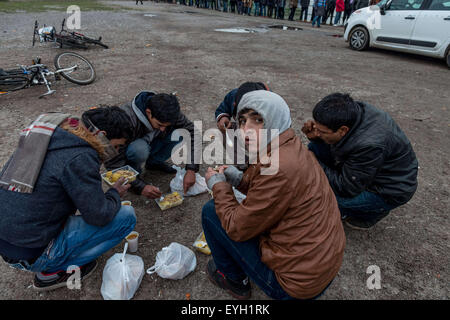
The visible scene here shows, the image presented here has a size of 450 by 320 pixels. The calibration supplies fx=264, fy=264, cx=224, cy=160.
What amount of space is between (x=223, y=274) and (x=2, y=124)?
4445mm

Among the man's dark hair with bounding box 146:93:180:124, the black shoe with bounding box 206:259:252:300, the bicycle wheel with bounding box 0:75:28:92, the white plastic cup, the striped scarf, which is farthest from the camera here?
the bicycle wheel with bounding box 0:75:28:92

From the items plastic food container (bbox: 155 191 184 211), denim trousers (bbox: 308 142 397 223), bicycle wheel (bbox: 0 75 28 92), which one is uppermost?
bicycle wheel (bbox: 0 75 28 92)

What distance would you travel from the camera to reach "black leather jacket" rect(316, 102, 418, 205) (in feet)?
7.11

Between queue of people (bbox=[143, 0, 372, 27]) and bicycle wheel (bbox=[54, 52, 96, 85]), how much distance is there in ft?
47.5

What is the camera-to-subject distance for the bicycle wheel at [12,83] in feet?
17.2

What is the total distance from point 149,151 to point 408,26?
906 centimetres

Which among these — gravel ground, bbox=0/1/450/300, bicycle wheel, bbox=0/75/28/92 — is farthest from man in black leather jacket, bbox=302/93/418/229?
bicycle wheel, bbox=0/75/28/92

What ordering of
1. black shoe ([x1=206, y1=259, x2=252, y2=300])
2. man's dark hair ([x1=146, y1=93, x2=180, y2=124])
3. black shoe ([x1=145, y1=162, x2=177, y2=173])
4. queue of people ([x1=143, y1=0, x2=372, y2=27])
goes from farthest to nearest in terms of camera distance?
queue of people ([x1=143, y1=0, x2=372, y2=27]) → black shoe ([x1=145, y1=162, x2=177, y2=173]) → man's dark hair ([x1=146, y1=93, x2=180, y2=124]) → black shoe ([x1=206, y1=259, x2=252, y2=300])

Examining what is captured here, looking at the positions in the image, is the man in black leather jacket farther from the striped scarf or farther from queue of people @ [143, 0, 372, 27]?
queue of people @ [143, 0, 372, 27]

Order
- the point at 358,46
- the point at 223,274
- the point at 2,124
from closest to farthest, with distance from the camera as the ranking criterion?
1. the point at 223,274
2. the point at 2,124
3. the point at 358,46

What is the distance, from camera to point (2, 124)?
4.29 m

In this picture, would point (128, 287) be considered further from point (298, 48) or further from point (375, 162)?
point (298, 48)
